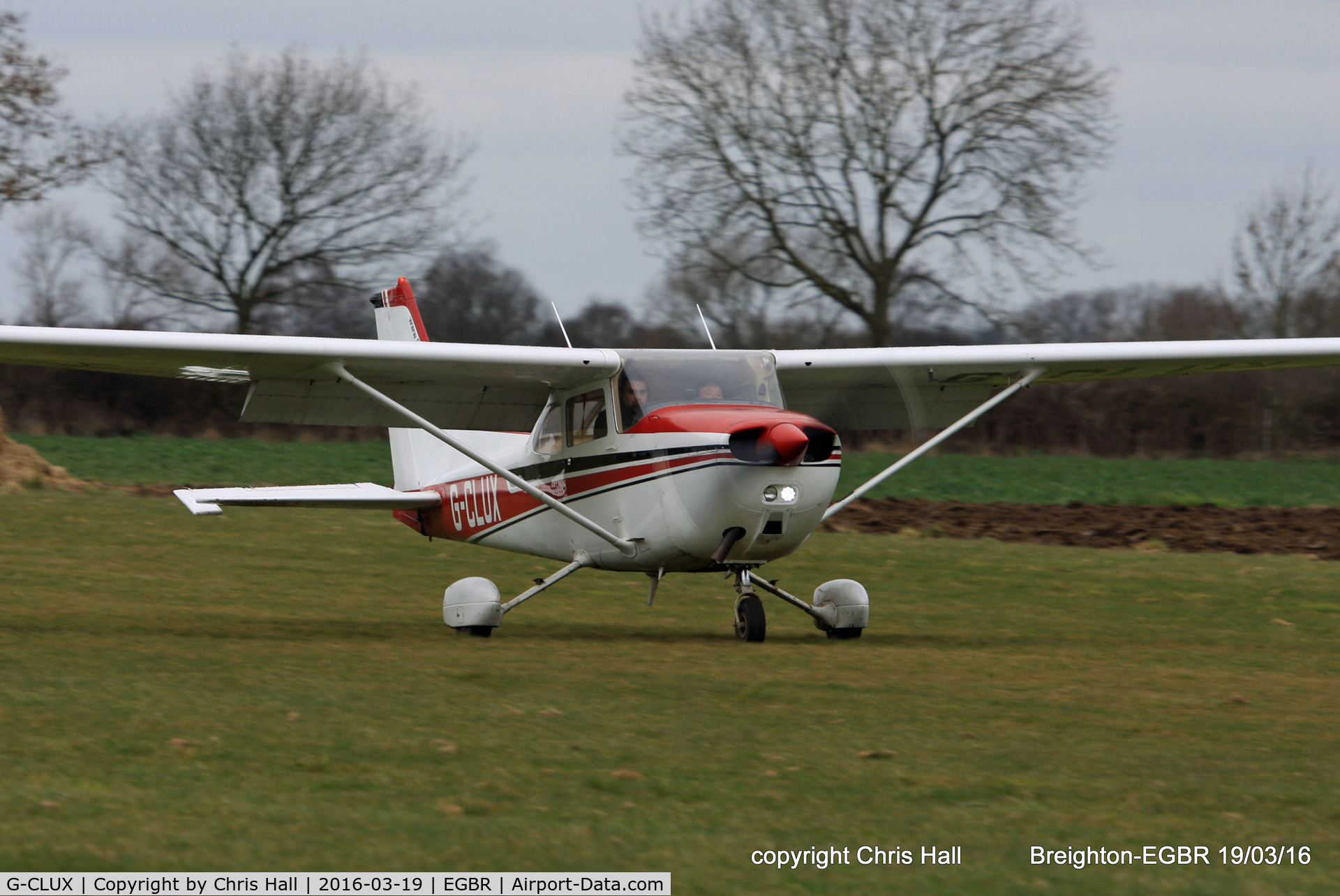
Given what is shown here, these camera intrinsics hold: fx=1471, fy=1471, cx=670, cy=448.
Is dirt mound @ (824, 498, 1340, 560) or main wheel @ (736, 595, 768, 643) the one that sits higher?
main wheel @ (736, 595, 768, 643)

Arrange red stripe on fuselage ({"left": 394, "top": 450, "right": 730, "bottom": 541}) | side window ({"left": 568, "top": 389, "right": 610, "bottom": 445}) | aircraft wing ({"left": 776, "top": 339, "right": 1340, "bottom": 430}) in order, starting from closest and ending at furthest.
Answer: red stripe on fuselage ({"left": 394, "top": 450, "right": 730, "bottom": 541}) < side window ({"left": 568, "top": 389, "right": 610, "bottom": 445}) < aircraft wing ({"left": 776, "top": 339, "right": 1340, "bottom": 430})

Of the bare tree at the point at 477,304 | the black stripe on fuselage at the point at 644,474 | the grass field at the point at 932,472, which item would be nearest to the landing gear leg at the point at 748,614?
the black stripe on fuselage at the point at 644,474

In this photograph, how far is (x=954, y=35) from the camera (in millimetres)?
41094

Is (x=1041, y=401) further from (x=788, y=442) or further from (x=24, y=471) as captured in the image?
(x=788, y=442)

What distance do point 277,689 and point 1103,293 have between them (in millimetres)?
63252

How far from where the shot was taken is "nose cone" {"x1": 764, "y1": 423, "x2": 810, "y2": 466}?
995cm

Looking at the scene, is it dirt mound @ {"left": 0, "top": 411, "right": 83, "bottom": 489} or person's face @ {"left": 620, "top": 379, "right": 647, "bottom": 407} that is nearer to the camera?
person's face @ {"left": 620, "top": 379, "right": 647, "bottom": 407}

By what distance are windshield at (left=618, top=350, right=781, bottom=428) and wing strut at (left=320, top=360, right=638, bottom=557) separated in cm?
81

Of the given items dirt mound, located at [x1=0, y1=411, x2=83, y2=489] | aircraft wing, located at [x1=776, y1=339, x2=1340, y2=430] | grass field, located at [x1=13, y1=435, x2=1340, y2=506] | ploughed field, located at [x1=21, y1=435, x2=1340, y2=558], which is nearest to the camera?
aircraft wing, located at [x1=776, y1=339, x2=1340, y2=430]

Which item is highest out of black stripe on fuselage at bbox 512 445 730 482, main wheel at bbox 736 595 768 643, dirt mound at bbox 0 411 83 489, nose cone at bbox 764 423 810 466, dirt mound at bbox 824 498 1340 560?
nose cone at bbox 764 423 810 466

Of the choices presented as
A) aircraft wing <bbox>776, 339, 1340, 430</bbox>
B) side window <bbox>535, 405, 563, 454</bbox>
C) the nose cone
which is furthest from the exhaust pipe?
side window <bbox>535, 405, 563, 454</bbox>

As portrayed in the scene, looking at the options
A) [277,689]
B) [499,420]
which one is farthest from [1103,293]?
[277,689]

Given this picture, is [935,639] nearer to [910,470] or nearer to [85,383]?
[910,470]

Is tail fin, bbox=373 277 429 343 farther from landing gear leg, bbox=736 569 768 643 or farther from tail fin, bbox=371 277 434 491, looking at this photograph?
landing gear leg, bbox=736 569 768 643
